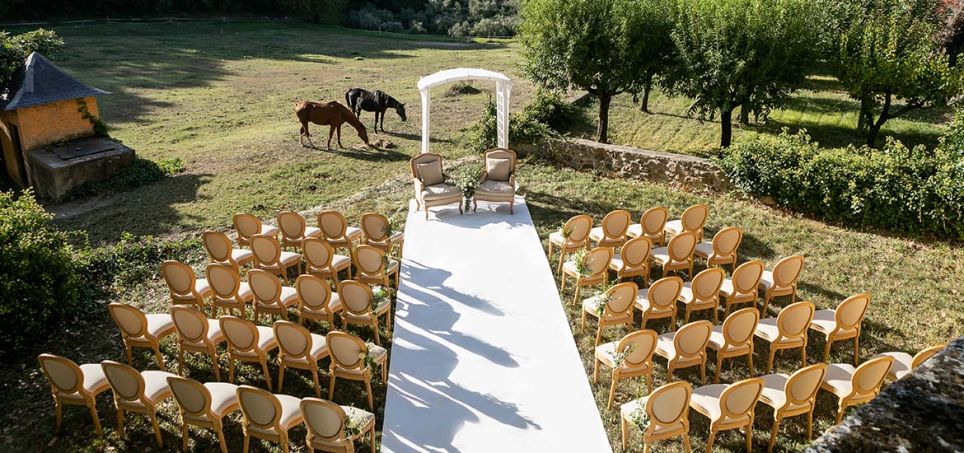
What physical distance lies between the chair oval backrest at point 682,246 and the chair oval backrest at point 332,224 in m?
5.78

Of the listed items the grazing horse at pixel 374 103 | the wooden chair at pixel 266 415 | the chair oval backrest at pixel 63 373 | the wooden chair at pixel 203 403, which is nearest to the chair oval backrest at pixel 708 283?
the wooden chair at pixel 266 415

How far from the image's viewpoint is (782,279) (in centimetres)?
1009

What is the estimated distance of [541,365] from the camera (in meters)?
9.02

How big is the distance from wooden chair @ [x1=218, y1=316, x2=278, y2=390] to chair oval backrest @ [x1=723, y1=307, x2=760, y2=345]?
580cm

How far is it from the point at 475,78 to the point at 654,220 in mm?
5967

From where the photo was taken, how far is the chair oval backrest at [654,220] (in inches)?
468

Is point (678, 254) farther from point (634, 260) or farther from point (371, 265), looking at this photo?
point (371, 265)

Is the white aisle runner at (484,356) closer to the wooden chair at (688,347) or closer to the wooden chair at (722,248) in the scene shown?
the wooden chair at (688,347)

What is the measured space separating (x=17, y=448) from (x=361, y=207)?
27.8 feet

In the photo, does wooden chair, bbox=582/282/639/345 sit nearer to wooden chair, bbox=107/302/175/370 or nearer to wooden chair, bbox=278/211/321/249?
wooden chair, bbox=278/211/321/249

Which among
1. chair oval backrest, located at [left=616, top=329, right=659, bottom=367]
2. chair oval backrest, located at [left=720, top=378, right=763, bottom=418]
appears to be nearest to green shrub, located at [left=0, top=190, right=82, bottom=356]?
chair oval backrest, located at [left=616, top=329, right=659, bottom=367]

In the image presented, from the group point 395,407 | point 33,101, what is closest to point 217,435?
point 395,407

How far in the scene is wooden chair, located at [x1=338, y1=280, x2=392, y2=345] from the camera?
9.16m

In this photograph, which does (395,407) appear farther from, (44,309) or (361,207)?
(361,207)
